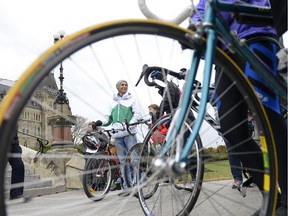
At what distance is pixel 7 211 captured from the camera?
1267 millimetres

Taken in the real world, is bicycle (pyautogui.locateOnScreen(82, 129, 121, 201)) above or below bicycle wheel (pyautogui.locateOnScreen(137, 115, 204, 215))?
above

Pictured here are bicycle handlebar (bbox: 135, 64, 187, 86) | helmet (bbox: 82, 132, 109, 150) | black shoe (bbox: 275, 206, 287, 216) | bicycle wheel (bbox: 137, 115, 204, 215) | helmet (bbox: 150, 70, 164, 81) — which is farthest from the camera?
helmet (bbox: 82, 132, 109, 150)

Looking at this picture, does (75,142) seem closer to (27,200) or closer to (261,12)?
(27,200)

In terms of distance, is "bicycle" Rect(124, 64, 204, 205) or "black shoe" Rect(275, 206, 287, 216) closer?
"black shoe" Rect(275, 206, 287, 216)

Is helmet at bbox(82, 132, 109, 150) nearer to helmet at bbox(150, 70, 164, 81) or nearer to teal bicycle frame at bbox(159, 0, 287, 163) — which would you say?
helmet at bbox(150, 70, 164, 81)

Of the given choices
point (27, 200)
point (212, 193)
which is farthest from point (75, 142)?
point (212, 193)

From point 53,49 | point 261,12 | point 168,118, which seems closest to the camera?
point 53,49

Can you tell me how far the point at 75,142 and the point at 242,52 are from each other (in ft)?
4.02

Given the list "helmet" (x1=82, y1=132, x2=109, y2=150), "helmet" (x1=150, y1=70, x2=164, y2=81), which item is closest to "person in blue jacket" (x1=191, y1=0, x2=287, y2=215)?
"helmet" (x1=150, y1=70, x2=164, y2=81)

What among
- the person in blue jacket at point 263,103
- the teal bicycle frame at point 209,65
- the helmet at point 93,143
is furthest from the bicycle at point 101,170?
the teal bicycle frame at point 209,65

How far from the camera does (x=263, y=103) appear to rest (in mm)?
2037

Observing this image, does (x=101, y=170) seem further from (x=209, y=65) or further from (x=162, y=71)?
(x=209, y=65)

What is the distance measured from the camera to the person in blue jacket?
1.95 m

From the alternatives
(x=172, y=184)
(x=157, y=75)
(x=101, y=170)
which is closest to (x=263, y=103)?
(x=172, y=184)
